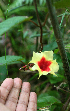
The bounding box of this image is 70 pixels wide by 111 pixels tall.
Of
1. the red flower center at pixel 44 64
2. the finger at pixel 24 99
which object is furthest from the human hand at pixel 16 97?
the red flower center at pixel 44 64

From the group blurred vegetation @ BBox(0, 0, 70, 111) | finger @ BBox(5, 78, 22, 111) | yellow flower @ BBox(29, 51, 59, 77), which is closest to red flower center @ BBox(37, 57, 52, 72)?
yellow flower @ BBox(29, 51, 59, 77)

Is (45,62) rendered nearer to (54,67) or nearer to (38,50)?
(54,67)

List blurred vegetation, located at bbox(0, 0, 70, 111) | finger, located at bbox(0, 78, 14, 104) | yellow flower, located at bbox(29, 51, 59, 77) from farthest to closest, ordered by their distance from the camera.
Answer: blurred vegetation, located at bbox(0, 0, 70, 111) → finger, located at bbox(0, 78, 14, 104) → yellow flower, located at bbox(29, 51, 59, 77)

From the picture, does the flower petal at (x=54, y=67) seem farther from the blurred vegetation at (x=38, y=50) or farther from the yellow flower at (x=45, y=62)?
the blurred vegetation at (x=38, y=50)

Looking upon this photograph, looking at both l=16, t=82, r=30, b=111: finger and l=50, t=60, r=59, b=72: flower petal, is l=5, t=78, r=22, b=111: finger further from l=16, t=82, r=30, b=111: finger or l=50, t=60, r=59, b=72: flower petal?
l=50, t=60, r=59, b=72: flower petal

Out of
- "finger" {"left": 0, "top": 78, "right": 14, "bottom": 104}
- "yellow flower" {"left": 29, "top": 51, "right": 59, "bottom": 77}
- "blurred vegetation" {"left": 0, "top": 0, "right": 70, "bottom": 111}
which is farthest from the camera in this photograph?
"blurred vegetation" {"left": 0, "top": 0, "right": 70, "bottom": 111}

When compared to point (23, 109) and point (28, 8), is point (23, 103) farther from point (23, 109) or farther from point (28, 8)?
point (28, 8)
